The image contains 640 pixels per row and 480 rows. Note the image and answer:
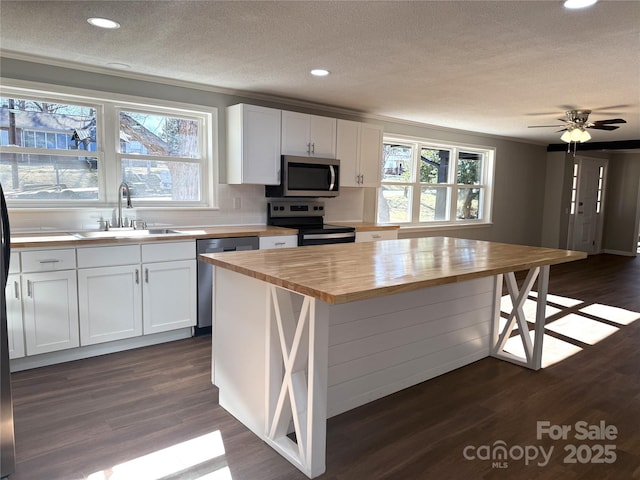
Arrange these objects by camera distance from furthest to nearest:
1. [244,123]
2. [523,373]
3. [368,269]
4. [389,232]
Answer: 1. [389,232]
2. [244,123]
3. [523,373]
4. [368,269]

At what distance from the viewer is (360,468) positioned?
2074mm

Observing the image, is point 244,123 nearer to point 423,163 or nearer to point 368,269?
point 368,269

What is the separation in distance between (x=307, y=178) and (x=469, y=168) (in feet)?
12.1

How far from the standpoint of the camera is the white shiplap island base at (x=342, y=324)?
199cm

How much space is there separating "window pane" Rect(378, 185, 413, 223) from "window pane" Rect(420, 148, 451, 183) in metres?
0.38

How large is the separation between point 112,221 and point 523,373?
11.4 feet

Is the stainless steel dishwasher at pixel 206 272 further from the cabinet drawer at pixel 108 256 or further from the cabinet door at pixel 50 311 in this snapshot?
the cabinet door at pixel 50 311

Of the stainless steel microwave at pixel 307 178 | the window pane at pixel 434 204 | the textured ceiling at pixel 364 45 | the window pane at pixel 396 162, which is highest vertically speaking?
the textured ceiling at pixel 364 45

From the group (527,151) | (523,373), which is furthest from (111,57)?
(527,151)

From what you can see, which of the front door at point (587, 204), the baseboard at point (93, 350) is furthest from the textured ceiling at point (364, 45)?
the front door at point (587, 204)

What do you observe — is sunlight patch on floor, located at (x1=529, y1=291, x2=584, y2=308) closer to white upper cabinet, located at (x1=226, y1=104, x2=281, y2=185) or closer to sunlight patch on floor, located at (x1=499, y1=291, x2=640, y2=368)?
sunlight patch on floor, located at (x1=499, y1=291, x2=640, y2=368)

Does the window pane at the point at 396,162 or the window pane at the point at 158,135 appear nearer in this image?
the window pane at the point at 158,135

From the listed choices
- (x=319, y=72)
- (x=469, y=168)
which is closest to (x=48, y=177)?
(x=319, y=72)

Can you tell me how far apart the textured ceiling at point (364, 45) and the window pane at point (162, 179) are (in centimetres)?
80
